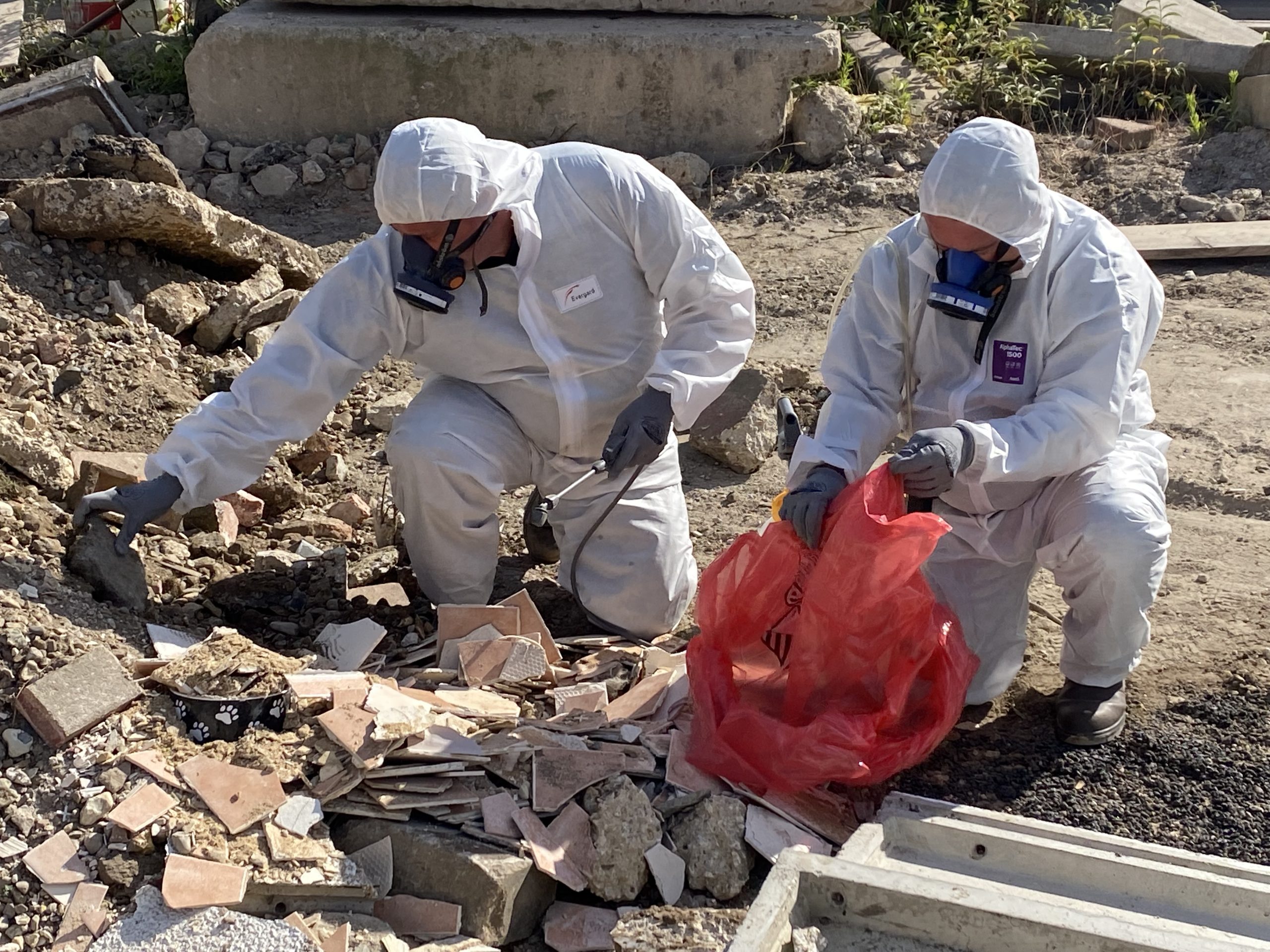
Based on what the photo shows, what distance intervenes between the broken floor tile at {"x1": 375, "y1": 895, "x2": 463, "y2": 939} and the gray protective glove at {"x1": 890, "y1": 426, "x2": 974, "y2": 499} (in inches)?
56.2

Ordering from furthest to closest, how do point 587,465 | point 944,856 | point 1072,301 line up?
point 587,465, point 1072,301, point 944,856

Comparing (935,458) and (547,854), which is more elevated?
(935,458)

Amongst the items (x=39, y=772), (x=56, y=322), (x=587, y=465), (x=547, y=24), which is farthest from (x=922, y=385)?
(x=547, y=24)

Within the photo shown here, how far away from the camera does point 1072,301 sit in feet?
10.7

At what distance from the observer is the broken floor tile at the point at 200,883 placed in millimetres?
2803

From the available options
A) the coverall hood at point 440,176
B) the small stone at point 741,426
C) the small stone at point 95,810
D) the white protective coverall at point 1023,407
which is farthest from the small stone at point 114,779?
the small stone at point 741,426

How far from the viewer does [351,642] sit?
3834mm

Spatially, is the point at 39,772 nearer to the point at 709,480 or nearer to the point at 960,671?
the point at 960,671

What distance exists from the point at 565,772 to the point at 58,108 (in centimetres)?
535

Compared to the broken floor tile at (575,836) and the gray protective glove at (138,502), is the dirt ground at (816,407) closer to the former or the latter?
the gray protective glove at (138,502)

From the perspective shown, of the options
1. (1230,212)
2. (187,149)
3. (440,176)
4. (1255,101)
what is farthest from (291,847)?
(1255,101)

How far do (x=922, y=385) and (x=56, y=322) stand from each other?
3355mm

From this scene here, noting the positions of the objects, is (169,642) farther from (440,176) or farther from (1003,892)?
(1003,892)

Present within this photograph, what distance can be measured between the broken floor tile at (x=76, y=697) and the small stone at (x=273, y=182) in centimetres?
467
